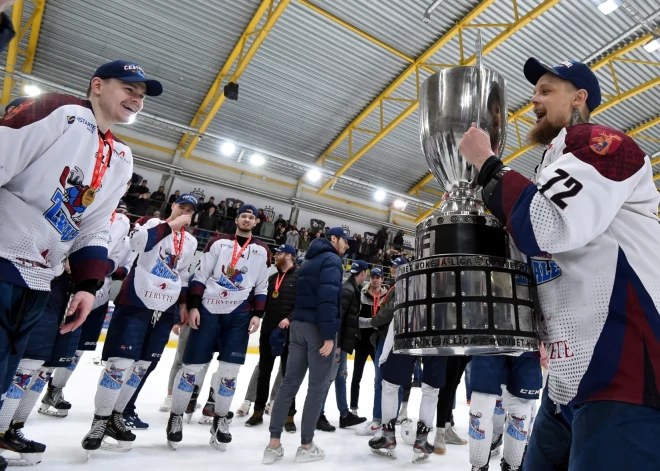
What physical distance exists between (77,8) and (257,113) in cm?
449

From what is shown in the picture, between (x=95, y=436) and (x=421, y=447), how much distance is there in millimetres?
2238

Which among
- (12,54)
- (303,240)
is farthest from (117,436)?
(303,240)

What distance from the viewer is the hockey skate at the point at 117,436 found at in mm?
2643

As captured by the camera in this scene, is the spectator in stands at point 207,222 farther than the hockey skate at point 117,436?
Yes

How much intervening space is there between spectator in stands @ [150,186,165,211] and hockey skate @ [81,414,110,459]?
33.4ft

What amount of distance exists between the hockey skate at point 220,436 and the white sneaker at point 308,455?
51 cm

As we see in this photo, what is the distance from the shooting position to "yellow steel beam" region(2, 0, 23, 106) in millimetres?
7938

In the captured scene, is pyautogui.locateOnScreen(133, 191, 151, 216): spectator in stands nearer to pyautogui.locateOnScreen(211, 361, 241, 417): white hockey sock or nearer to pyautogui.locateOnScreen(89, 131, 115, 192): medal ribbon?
pyautogui.locateOnScreen(211, 361, 241, 417): white hockey sock

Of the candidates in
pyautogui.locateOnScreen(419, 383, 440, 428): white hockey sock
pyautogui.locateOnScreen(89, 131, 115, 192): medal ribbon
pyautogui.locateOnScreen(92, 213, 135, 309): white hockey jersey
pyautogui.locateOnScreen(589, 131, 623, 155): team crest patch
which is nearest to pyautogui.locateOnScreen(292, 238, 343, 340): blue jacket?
pyautogui.locateOnScreen(419, 383, 440, 428): white hockey sock

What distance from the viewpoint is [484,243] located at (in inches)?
41.8

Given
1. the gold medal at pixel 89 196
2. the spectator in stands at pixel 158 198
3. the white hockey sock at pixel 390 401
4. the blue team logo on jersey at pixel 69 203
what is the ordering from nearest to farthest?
the blue team logo on jersey at pixel 69 203
the gold medal at pixel 89 196
the white hockey sock at pixel 390 401
the spectator in stands at pixel 158 198

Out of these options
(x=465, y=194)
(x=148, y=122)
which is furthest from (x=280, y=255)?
(x=148, y=122)

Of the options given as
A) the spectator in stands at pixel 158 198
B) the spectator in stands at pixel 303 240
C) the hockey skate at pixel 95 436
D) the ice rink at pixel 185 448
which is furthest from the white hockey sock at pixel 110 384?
the spectator in stands at pixel 303 240

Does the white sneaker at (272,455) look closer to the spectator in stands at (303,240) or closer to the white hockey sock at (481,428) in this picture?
the white hockey sock at (481,428)
